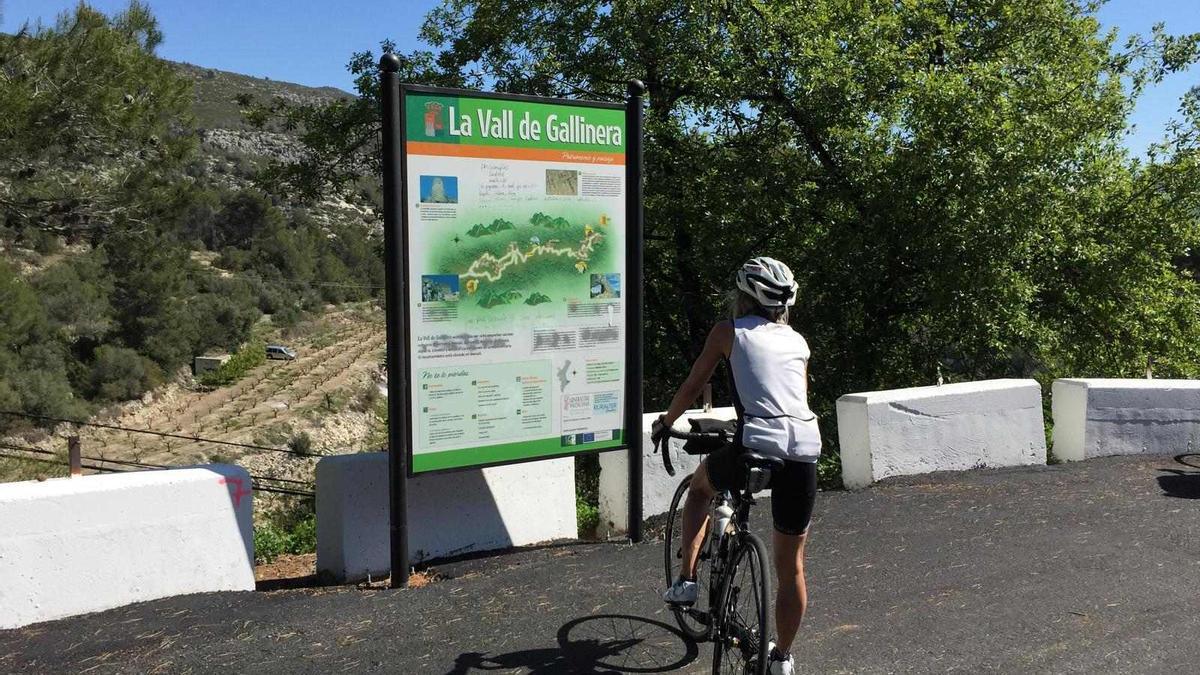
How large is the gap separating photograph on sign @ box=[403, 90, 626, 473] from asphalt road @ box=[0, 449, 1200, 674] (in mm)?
851

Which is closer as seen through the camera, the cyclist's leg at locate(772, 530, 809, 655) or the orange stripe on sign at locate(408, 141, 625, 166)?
the cyclist's leg at locate(772, 530, 809, 655)

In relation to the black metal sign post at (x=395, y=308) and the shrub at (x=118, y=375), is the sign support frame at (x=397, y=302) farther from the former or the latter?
the shrub at (x=118, y=375)

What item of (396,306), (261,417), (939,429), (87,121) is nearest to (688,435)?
(396,306)

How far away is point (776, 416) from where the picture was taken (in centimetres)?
375

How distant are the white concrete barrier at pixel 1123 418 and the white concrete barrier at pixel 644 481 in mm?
3894

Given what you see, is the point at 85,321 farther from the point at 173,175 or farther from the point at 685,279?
the point at 685,279

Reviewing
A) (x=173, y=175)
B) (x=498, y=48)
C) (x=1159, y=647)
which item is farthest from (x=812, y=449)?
(x=173, y=175)

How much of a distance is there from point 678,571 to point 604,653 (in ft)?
1.62

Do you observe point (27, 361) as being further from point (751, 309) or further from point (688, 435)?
point (751, 309)

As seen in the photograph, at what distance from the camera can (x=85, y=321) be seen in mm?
48469

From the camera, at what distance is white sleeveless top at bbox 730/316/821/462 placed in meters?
3.72

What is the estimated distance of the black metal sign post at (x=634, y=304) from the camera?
6.50m

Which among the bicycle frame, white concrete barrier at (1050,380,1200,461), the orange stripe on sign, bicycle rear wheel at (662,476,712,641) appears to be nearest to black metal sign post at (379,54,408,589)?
the orange stripe on sign

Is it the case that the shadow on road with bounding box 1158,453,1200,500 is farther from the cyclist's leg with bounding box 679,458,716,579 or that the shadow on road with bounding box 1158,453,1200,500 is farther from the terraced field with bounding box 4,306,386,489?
the terraced field with bounding box 4,306,386,489
